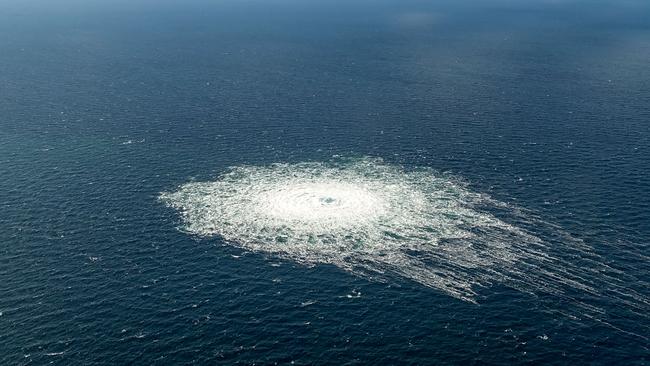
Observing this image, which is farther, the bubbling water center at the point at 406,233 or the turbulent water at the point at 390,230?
the turbulent water at the point at 390,230

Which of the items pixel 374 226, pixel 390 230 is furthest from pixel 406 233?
pixel 374 226

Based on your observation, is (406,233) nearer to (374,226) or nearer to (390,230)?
(390,230)

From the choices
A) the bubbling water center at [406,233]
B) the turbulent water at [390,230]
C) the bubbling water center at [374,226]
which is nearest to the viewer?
the bubbling water center at [406,233]

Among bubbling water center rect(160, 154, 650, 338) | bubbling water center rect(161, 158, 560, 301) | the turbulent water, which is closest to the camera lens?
bubbling water center rect(160, 154, 650, 338)

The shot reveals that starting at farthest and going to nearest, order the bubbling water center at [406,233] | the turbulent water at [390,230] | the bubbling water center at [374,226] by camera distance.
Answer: the bubbling water center at [374,226] → the turbulent water at [390,230] → the bubbling water center at [406,233]

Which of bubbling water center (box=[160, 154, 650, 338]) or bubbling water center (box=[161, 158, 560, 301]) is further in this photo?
bubbling water center (box=[161, 158, 560, 301])

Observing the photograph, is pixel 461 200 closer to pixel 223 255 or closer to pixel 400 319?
pixel 400 319

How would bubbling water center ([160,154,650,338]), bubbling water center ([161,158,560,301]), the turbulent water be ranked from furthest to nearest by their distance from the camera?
bubbling water center ([161,158,560,301])
the turbulent water
bubbling water center ([160,154,650,338])

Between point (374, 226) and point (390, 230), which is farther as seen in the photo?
point (374, 226)
